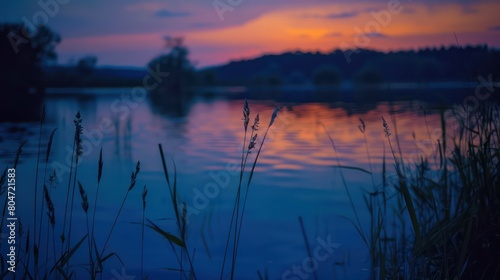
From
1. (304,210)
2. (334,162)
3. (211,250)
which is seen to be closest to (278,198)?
(304,210)

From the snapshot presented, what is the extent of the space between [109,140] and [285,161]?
3.85 meters

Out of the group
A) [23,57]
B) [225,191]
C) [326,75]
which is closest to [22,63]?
[23,57]

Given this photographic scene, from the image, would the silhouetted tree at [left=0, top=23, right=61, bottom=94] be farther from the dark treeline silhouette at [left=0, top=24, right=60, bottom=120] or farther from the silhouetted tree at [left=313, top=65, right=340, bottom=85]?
the silhouetted tree at [left=313, top=65, right=340, bottom=85]

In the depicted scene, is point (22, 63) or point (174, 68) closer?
point (22, 63)

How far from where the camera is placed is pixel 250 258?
3186mm

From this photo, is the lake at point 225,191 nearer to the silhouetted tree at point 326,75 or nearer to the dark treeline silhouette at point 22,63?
the dark treeline silhouette at point 22,63

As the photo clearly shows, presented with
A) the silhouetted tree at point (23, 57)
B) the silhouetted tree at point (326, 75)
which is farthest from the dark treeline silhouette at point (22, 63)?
the silhouetted tree at point (326, 75)

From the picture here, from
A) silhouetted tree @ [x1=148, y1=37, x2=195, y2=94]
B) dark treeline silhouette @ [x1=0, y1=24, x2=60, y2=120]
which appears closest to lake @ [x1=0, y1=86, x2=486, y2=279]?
dark treeline silhouette @ [x1=0, y1=24, x2=60, y2=120]

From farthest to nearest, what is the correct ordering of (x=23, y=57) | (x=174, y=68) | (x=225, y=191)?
1. (x=174, y=68)
2. (x=23, y=57)
3. (x=225, y=191)

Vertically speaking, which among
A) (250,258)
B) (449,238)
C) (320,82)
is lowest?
(250,258)

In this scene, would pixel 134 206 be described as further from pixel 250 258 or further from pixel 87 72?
pixel 87 72

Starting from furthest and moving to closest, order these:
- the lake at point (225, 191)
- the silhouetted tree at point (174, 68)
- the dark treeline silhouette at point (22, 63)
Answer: the silhouetted tree at point (174, 68), the dark treeline silhouette at point (22, 63), the lake at point (225, 191)

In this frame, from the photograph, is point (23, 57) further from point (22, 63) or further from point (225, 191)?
point (225, 191)

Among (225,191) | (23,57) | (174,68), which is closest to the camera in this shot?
(225,191)
